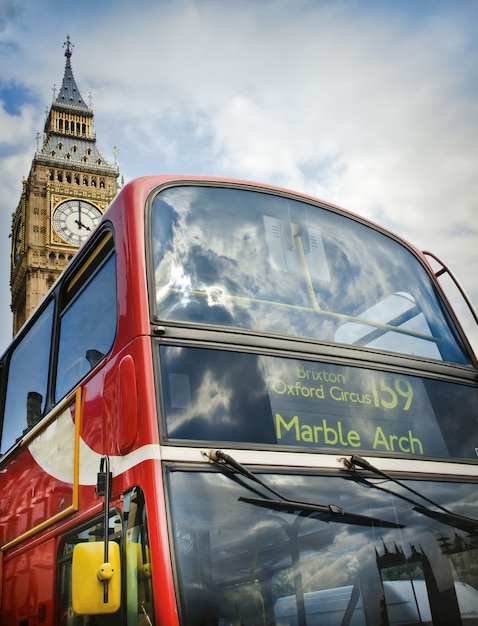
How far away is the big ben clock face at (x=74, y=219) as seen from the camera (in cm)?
5088

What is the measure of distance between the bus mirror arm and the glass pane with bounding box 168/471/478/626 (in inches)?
10.9

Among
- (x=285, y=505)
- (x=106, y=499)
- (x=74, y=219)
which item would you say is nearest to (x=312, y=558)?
(x=285, y=505)

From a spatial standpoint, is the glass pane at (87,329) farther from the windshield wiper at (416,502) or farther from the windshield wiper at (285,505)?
the windshield wiper at (416,502)

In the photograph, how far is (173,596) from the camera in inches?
103

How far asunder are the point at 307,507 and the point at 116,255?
5.59 feet

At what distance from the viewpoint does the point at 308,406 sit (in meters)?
3.41

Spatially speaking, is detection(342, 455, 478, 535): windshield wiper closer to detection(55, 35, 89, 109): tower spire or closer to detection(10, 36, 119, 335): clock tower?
detection(10, 36, 119, 335): clock tower

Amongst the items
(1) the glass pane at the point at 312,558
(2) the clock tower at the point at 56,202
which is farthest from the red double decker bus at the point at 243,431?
(2) the clock tower at the point at 56,202

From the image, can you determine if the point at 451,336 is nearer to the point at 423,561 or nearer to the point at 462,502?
the point at 462,502

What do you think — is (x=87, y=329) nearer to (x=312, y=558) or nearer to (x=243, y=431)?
(x=243, y=431)

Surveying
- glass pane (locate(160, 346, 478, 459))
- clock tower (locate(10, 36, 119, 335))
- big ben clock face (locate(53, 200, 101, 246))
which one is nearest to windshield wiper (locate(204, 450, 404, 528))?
glass pane (locate(160, 346, 478, 459))

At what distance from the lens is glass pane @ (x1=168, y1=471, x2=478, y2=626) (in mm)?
2768

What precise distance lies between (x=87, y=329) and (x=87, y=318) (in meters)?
0.08

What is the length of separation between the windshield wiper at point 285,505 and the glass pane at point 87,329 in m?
0.99
